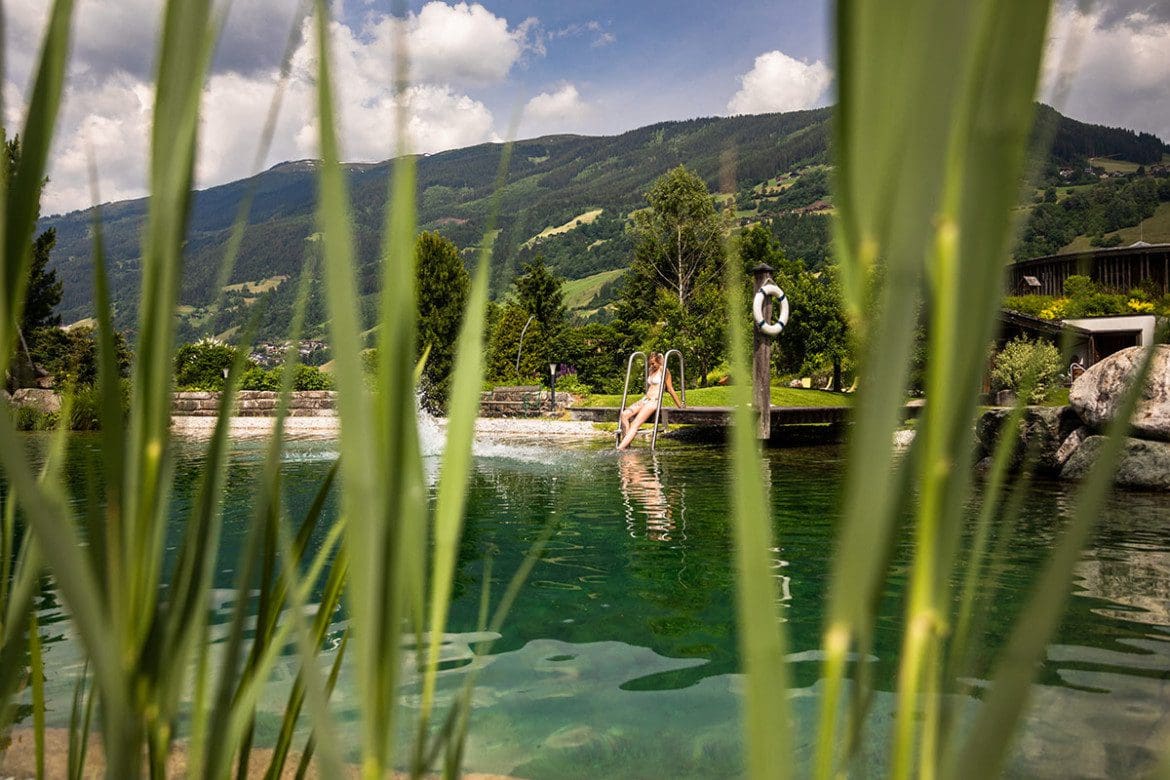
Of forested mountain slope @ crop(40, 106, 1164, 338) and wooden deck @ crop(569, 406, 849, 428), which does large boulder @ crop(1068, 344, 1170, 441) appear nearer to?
forested mountain slope @ crop(40, 106, 1164, 338)

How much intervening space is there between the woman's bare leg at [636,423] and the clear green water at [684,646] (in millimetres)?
5961

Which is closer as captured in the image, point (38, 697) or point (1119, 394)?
point (38, 697)

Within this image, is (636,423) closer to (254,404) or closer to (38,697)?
(38,697)

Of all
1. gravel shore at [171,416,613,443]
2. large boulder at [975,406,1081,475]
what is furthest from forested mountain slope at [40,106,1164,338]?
gravel shore at [171,416,613,443]

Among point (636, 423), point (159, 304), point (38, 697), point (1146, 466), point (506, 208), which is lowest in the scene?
point (1146, 466)

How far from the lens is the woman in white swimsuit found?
13.5 meters

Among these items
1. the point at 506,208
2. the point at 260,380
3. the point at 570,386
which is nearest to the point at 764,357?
the point at 506,208

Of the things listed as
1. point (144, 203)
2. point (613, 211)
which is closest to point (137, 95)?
point (144, 203)

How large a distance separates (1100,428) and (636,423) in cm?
651

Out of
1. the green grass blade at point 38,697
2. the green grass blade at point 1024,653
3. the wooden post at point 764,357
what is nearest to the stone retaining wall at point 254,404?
the wooden post at point 764,357

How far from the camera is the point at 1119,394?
8.40m

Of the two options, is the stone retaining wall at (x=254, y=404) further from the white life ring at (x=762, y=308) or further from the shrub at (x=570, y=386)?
the white life ring at (x=762, y=308)

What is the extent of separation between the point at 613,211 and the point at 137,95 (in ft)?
439

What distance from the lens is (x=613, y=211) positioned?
131 m
